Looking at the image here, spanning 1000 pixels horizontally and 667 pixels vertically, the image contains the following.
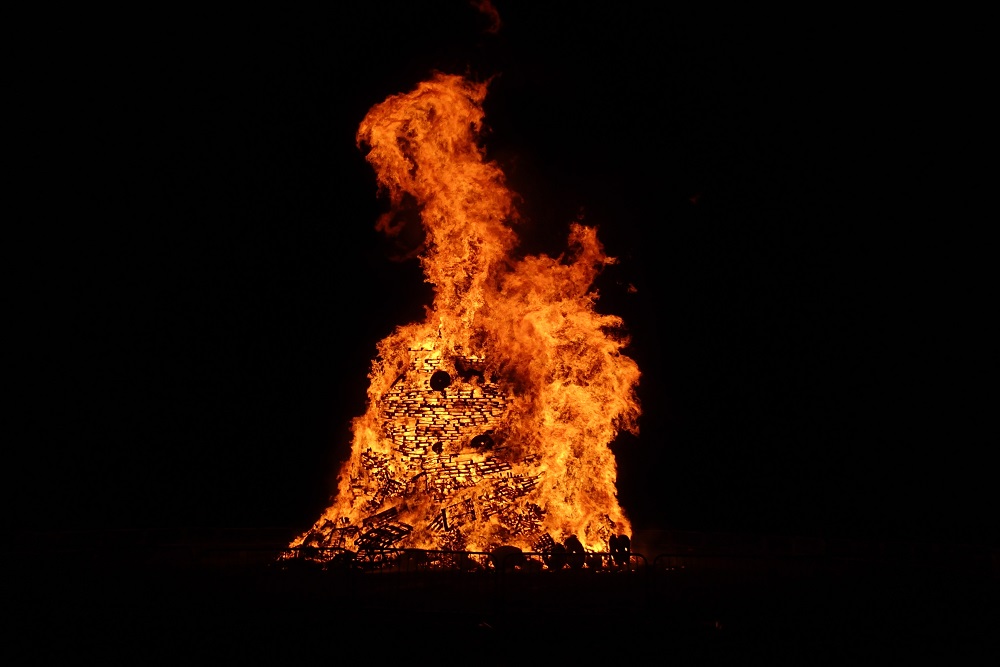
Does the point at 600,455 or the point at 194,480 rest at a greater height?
the point at 194,480

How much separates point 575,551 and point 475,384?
3258 mm

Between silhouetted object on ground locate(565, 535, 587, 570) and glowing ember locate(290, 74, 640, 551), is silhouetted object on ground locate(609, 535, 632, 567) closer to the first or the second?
glowing ember locate(290, 74, 640, 551)

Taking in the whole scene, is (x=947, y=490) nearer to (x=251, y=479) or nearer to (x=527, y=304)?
(x=527, y=304)

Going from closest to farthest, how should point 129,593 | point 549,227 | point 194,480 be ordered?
point 129,593
point 549,227
point 194,480

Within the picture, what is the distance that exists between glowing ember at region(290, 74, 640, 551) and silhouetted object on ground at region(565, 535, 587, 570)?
239 millimetres

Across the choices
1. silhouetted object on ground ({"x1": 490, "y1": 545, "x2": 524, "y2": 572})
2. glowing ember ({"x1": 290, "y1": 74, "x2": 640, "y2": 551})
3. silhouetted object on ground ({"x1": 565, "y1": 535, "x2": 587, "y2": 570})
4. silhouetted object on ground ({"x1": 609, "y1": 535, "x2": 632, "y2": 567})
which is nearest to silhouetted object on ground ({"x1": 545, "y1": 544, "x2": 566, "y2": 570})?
silhouetted object on ground ({"x1": 565, "y1": 535, "x2": 587, "y2": 570})

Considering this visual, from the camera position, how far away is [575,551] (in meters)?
12.2

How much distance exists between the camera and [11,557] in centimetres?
1126

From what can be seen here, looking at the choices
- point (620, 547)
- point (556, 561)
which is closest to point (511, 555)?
point (556, 561)

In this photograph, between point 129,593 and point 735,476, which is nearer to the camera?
point 129,593

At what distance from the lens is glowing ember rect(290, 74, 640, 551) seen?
12844mm

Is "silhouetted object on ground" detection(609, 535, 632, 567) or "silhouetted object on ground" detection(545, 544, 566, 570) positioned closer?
"silhouetted object on ground" detection(545, 544, 566, 570)

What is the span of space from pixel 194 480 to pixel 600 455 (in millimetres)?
10175

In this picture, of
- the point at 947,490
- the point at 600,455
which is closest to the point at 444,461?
the point at 600,455
